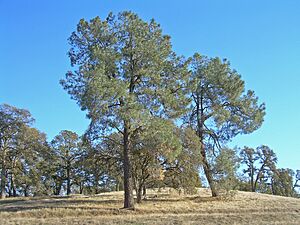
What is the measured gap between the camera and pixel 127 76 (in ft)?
84.0

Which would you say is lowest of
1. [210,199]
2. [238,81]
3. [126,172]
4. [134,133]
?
[210,199]

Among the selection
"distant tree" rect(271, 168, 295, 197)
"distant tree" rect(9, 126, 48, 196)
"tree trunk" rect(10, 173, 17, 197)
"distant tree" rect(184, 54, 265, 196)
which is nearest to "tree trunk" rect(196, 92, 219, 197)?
"distant tree" rect(184, 54, 265, 196)

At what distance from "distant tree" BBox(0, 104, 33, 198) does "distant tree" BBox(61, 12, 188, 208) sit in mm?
20047

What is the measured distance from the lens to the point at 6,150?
4541 centimetres

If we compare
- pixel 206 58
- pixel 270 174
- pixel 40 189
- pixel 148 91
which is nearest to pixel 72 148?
pixel 40 189

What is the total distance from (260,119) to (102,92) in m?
15.9

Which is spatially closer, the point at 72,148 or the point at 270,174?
the point at 72,148

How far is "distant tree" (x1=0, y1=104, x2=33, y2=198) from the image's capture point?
44.0m

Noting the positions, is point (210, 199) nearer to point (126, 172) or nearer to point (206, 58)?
point (126, 172)

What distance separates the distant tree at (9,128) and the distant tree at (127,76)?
20047mm

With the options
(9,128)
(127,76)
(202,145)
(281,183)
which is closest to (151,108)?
(127,76)

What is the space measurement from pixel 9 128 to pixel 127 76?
2381 cm

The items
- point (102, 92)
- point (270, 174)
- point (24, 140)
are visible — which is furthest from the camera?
point (270, 174)

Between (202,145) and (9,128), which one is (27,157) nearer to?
(9,128)
